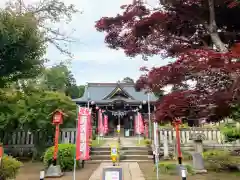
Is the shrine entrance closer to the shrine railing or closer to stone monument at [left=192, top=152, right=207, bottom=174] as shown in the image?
the shrine railing

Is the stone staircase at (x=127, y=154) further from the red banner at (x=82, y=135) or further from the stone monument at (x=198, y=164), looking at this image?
the red banner at (x=82, y=135)

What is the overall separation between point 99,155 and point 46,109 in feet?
10.6

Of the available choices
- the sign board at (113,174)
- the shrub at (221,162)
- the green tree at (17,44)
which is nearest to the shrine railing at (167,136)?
the shrub at (221,162)

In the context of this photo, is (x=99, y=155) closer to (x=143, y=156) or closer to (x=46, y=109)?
(x=143, y=156)

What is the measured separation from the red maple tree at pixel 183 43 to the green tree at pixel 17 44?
298 cm

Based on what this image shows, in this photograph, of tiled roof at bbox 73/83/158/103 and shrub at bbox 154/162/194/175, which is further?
tiled roof at bbox 73/83/158/103

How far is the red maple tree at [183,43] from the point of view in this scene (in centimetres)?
397

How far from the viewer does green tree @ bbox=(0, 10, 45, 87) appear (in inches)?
277

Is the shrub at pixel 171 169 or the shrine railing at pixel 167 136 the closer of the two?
the shrub at pixel 171 169

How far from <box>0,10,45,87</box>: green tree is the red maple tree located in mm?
2978

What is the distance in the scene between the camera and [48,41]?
11.0 meters

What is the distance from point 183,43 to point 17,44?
16.3 ft

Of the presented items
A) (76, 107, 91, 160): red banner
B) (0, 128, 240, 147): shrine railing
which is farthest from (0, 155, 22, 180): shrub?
(0, 128, 240, 147): shrine railing

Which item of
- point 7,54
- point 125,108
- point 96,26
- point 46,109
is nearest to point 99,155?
point 46,109
